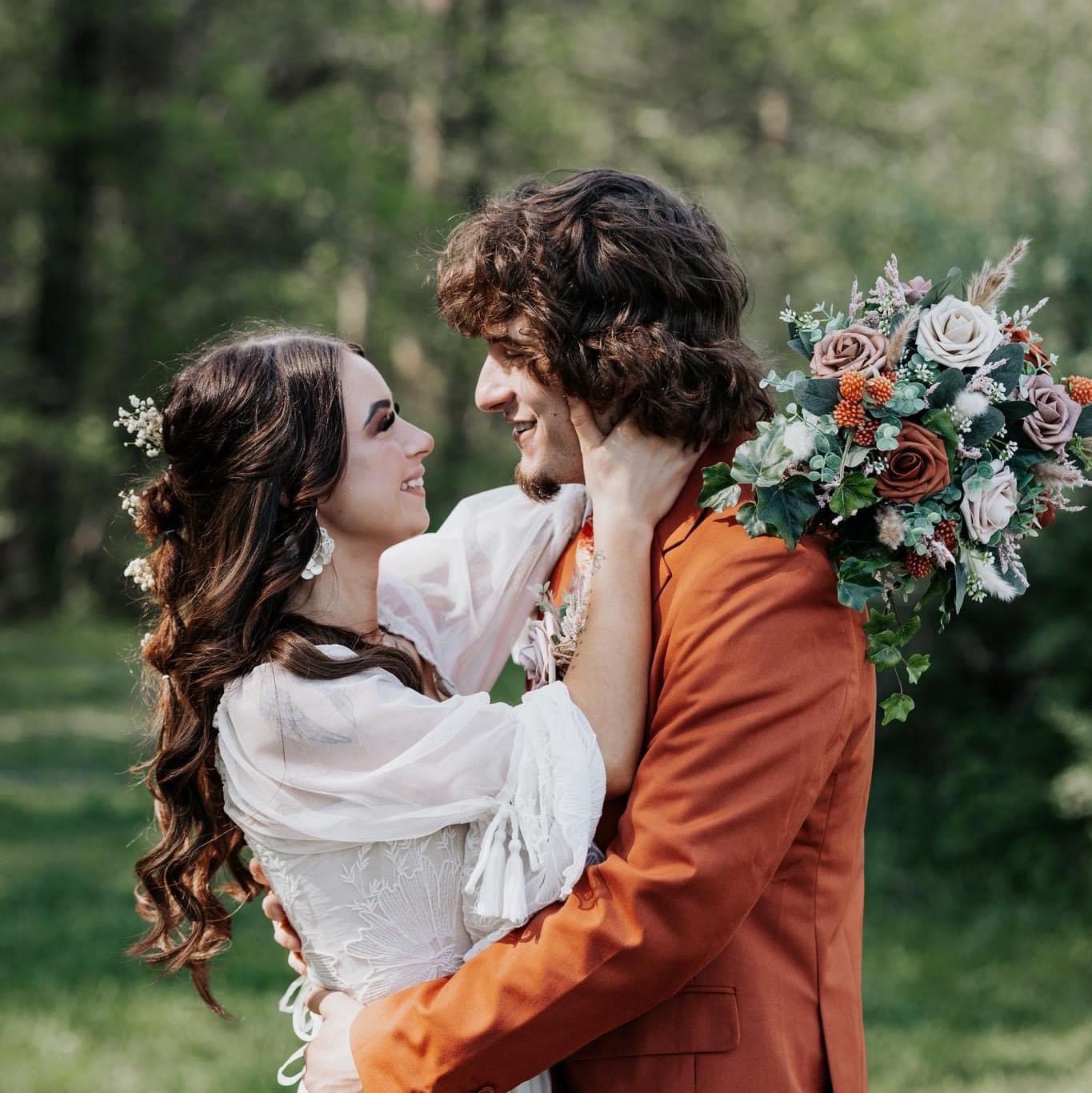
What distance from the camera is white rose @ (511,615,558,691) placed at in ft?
9.32

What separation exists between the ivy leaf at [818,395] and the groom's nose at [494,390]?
0.68 m

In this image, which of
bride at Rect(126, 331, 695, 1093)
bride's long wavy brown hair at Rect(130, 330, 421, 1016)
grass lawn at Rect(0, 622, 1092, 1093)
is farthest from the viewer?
grass lawn at Rect(0, 622, 1092, 1093)

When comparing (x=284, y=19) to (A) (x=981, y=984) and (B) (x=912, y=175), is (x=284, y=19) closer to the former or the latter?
(B) (x=912, y=175)

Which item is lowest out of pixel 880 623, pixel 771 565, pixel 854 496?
pixel 880 623

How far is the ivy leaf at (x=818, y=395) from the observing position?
2361 mm

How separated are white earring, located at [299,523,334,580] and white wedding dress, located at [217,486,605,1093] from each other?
0.20 meters

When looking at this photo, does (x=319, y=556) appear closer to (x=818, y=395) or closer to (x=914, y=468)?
(x=818, y=395)

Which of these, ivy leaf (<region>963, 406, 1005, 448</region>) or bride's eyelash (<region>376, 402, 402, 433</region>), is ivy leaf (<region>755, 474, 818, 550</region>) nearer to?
ivy leaf (<region>963, 406, 1005, 448</region>)

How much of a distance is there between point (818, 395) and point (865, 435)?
4.2 inches

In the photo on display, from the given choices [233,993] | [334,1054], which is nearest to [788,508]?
[334,1054]

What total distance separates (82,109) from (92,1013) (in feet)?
46.4

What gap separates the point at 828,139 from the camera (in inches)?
838

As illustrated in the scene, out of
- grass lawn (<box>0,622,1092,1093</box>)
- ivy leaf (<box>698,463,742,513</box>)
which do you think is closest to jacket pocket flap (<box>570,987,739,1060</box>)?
ivy leaf (<box>698,463,742,513</box>)

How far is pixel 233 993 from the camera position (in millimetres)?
6324
